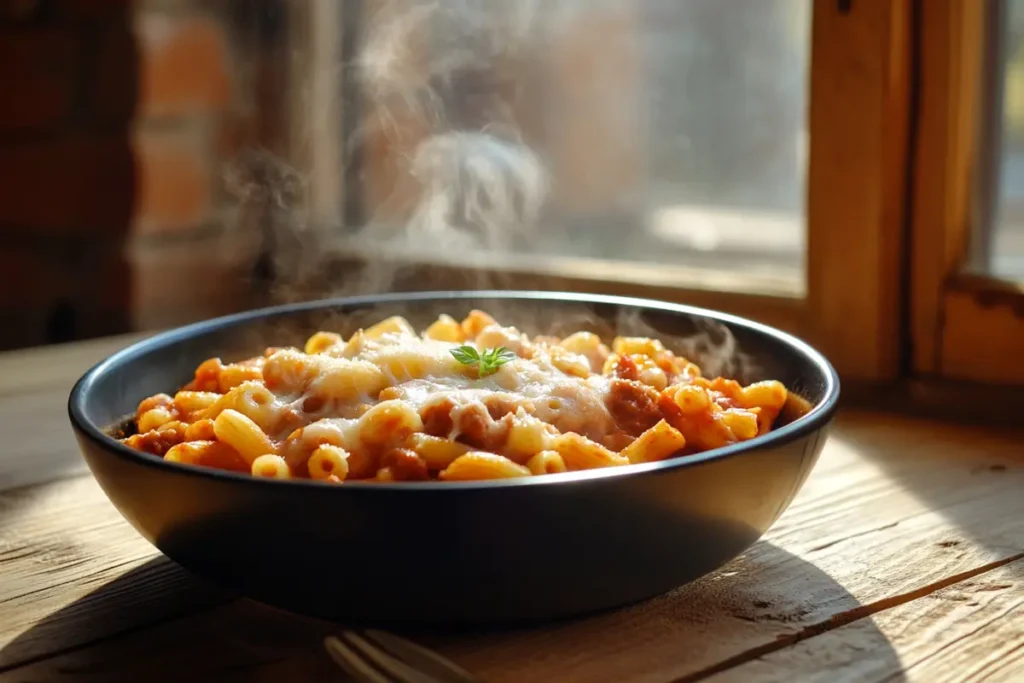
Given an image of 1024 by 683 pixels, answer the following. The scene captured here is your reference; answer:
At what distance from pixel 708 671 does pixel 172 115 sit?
1.62 m

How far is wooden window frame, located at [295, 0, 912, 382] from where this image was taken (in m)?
1.37

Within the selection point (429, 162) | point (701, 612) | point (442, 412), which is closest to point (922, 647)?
point (701, 612)

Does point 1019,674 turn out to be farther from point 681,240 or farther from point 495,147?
point 495,147

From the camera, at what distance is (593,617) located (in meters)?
0.78

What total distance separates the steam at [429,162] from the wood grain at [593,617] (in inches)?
35.0

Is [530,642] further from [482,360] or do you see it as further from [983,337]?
[983,337]

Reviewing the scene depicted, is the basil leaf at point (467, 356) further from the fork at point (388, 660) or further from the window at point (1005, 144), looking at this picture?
the window at point (1005, 144)

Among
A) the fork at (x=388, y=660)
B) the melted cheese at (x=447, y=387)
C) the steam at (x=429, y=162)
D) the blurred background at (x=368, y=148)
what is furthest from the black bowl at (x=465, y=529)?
the steam at (x=429, y=162)

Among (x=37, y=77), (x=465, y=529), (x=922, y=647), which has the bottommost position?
(x=922, y=647)

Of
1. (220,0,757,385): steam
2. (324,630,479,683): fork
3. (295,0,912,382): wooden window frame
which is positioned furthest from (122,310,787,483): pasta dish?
(220,0,757,385): steam

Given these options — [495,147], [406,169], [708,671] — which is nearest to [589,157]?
[495,147]

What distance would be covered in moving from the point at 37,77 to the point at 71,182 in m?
0.18

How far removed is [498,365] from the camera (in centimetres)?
91

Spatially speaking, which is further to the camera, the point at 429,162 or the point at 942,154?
the point at 429,162
